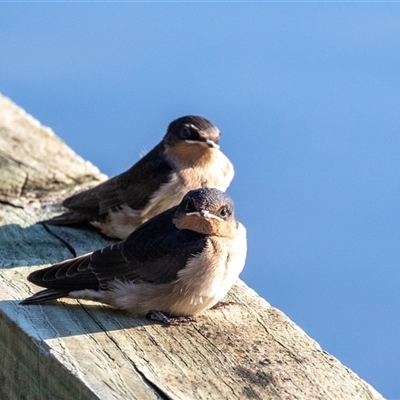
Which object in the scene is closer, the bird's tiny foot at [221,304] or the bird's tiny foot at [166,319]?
the bird's tiny foot at [166,319]

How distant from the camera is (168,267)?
450cm

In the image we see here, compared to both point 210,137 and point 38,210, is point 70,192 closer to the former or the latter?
point 38,210

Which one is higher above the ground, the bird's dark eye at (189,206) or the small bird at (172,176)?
the small bird at (172,176)

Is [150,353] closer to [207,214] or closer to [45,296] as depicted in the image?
[45,296]

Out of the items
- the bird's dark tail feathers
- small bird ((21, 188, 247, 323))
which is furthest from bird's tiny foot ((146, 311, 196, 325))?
the bird's dark tail feathers

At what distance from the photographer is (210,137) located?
6.44 m

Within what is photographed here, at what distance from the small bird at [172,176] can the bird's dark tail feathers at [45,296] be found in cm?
204

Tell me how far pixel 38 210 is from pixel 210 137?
1.54 metres

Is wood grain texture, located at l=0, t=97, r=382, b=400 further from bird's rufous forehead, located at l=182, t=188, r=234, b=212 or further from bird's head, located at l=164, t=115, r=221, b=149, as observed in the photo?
bird's head, located at l=164, t=115, r=221, b=149

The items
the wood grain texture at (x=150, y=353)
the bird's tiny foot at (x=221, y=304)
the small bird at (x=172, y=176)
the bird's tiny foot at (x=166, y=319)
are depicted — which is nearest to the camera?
the wood grain texture at (x=150, y=353)

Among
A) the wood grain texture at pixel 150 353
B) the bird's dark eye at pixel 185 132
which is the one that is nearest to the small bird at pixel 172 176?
the bird's dark eye at pixel 185 132

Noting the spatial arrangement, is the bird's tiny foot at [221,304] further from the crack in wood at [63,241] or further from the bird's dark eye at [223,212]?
the crack in wood at [63,241]

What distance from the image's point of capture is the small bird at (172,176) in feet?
20.8

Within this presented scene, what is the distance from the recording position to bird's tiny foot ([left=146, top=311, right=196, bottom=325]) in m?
3.97
